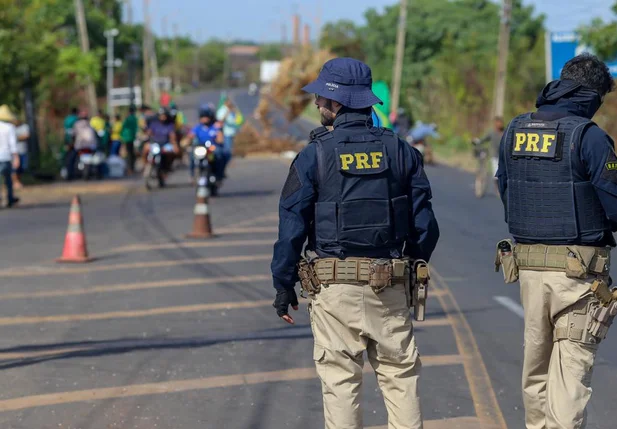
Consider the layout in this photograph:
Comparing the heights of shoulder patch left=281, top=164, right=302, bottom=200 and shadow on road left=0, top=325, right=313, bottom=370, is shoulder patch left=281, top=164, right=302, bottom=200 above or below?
above

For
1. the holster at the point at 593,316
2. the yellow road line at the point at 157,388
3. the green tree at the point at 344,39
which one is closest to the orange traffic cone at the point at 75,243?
the yellow road line at the point at 157,388

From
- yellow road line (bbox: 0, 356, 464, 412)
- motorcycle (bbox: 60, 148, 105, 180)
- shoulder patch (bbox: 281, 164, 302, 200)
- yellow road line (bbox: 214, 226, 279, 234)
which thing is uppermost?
shoulder patch (bbox: 281, 164, 302, 200)

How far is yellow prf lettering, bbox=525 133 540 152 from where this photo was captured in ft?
17.3

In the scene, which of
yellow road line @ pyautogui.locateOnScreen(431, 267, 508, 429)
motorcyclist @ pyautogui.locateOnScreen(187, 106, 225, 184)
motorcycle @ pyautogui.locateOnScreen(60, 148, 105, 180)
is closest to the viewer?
yellow road line @ pyautogui.locateOnScreen(431, 267, 508, 429)

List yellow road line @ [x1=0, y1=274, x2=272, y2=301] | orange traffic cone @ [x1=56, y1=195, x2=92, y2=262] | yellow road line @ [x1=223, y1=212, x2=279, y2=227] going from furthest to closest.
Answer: yellow road line @ [x1=223, y1=212, x2=279, y2=227] < orange traffic cone @ [x1=56, y1=195, x2=92, y2=262] < yellow road line @ [x1=0, y1=274, x2=272, y2=301]

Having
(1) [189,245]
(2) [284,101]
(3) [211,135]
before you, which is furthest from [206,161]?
(2) [284,101]

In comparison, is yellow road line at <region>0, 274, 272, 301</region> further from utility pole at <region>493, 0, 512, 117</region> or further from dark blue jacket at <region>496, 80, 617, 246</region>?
utility pole at <region>493, 0, 512, 117</region>

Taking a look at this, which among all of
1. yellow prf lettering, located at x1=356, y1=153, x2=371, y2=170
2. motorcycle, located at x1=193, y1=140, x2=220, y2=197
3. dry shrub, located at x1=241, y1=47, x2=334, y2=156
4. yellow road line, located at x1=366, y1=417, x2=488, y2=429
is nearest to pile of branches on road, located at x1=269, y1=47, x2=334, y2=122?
dry shrub, located at x1=241, y1=47, x2=334, y2=156

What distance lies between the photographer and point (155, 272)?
12.2 m

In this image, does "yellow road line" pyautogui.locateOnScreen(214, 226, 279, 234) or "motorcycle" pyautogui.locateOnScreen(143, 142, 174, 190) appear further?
"motorcycle" pyautogui.locateOnScreen(143, 142, 174, 190)

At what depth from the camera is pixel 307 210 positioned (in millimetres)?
4867

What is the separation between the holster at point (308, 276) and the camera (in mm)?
4918

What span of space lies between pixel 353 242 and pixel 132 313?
206 inches

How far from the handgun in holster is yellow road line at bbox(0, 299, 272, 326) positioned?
501cm
